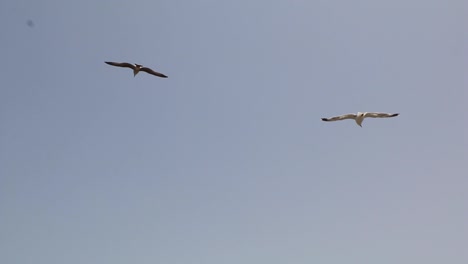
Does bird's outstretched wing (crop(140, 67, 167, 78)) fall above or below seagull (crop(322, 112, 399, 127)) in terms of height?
above

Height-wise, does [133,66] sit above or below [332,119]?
above

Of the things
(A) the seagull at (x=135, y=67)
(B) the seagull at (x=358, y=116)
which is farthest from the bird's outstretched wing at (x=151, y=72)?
(B) the seagull at (x=358, y=116)

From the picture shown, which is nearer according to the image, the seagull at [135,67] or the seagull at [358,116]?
the seagull at [358,116]

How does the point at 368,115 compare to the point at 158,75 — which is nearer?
the point at 368,115

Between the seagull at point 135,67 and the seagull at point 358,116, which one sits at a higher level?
the seagull at point 135,67

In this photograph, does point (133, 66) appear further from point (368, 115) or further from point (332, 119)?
point (368, 115)

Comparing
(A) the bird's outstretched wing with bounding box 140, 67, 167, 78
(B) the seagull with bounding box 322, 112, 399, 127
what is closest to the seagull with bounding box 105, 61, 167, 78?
(A) the bird's outstretched wing with bounding box 140, 67, 167, 78

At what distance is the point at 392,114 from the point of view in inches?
1762

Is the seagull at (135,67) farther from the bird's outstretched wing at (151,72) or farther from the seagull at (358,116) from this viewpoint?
the seagull at (358,116)

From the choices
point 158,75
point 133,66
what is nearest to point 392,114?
point 158,75

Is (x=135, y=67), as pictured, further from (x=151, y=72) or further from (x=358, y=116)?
(x=358, y=116)

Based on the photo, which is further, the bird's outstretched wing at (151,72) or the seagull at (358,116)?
the bird's outstretched wing at (151,72)

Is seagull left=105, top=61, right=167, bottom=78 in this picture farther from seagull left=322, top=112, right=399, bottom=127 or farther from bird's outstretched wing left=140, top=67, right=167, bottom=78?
seagull left=322, top=112, right=399, bottom=127

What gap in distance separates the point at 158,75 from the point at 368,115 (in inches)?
849
